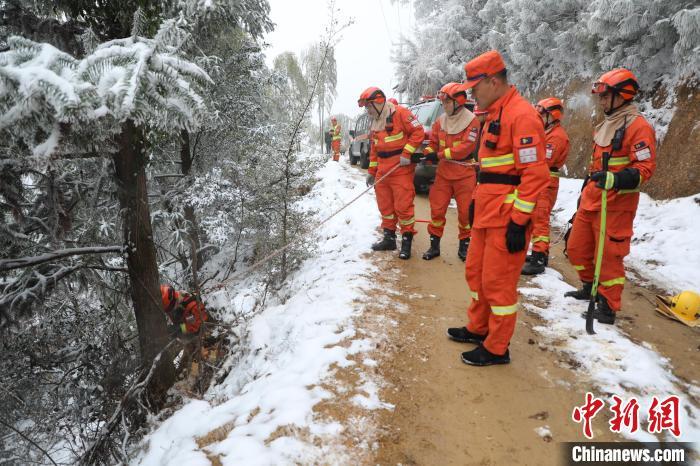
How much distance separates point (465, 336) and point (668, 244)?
4531 mm

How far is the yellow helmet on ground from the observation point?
4.00 metres

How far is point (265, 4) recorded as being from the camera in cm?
710

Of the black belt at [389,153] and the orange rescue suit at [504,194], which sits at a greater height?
the black belt at [389,153]

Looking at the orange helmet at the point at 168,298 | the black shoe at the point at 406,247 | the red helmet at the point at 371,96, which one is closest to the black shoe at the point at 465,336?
the black shoe at the point at 406,247

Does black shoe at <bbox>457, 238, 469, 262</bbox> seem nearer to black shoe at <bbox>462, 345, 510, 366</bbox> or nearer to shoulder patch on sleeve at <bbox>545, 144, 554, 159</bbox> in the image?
shoulder patch on sleeve at <bbox>545, 144, 554, 159</bbox>

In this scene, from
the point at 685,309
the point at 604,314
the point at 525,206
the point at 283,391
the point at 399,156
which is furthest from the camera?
the point at 399,156

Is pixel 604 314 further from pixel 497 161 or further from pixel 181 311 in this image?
pixel 181 311

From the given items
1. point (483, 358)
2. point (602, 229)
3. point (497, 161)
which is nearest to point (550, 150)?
point (602, 229)

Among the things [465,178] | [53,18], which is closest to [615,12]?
[465,178]

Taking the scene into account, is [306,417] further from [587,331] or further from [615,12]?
[615,12]

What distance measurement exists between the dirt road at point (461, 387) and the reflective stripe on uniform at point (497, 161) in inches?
65.4

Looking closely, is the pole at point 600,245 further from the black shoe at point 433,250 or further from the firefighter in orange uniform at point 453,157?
the black shoe at point 433,250

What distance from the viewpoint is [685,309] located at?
4.04m

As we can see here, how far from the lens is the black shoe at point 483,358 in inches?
123
